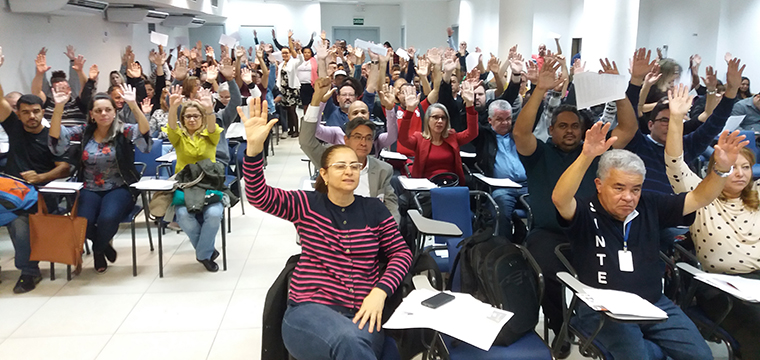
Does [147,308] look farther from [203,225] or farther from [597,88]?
[597,88]

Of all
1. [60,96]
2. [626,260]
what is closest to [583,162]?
[626,260]

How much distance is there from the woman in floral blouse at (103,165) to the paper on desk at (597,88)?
10.2ft

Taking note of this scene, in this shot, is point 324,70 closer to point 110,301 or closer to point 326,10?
point 110,301

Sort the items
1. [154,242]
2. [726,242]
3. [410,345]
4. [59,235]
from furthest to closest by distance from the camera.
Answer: [154,242], [59,235], [726,242], [410,345]

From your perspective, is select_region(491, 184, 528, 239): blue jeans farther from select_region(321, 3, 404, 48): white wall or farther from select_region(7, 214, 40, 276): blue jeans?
select_region(321, 3, 404, 48): white wall

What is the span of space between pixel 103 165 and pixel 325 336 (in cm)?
283

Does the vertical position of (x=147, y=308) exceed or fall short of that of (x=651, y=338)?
it falls short

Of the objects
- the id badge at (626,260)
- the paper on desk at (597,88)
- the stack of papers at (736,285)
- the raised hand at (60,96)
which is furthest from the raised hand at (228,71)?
the stack of papers at (736,285)

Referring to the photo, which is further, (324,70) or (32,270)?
(324,70)

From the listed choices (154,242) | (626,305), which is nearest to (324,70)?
(154,242)

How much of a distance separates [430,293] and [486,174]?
8.17 feet

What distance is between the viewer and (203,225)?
4.11 meters

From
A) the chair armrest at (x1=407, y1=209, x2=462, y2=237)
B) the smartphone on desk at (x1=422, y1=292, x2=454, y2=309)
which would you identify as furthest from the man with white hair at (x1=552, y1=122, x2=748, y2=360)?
the smartphone on desk at (x1=422, y1=292, x2=454, y2=309)

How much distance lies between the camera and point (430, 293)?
2.18 meters
